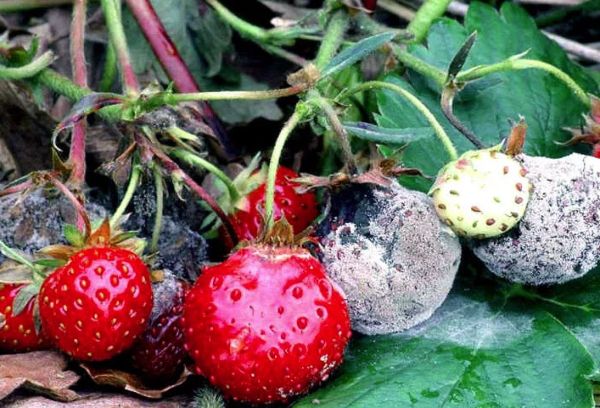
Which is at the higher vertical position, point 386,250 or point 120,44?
point 120,44

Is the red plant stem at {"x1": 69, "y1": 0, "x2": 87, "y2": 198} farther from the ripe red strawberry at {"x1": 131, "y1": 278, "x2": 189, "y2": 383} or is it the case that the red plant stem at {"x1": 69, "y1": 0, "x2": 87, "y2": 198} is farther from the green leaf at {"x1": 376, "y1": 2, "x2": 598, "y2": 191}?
the green leaf at {"x1": 376, "y1": 2, "x2": 598, "y2": 191}

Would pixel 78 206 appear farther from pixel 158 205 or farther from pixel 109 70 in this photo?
pixel 109 70

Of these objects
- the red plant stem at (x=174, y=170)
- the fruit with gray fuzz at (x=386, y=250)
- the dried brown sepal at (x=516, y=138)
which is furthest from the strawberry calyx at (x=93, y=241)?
the dried brown sepal at (x=516, y=138)

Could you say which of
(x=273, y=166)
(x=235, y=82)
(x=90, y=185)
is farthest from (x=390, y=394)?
(x=235, y=82)

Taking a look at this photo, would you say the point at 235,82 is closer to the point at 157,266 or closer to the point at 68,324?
the point at 157,266

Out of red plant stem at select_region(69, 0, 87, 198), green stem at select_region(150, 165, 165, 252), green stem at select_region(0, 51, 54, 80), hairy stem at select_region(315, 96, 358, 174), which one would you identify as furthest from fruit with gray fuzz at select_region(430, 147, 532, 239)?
green stem at select_region(0, 51, 54, 80)

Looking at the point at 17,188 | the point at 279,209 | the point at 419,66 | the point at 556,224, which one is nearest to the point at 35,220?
the point at 17,188

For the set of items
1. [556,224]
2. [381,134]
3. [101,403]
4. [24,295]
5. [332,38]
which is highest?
[332,38]
